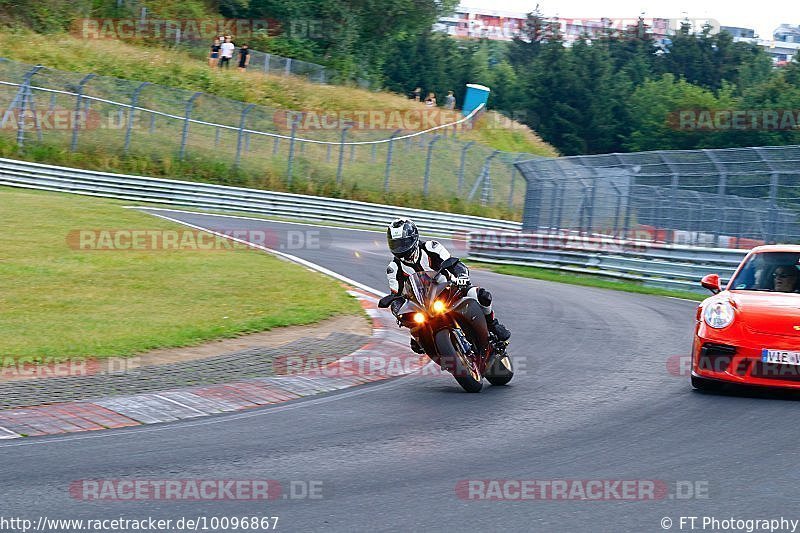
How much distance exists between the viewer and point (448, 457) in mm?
6598

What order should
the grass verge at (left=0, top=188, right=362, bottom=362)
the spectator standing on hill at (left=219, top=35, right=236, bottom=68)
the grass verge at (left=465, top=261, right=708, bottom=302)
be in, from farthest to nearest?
1. the spectator standing on hill at (left=219, top=35, right=236, bottom=68)
2. the grass verge at (left=465, top=261, right=708, bottom=302)
3. the grass verge at (left=0, top=188, right=362, bottom=362)

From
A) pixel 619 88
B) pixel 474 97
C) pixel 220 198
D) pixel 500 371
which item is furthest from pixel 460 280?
pixel 619 88

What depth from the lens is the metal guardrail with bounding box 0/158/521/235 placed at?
1173 inches

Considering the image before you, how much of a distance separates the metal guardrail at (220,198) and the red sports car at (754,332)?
78.4ft

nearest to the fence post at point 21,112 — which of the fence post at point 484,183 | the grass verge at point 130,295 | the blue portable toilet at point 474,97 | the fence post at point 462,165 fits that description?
the grass verge at point 130,295

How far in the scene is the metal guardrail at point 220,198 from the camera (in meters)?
29.8

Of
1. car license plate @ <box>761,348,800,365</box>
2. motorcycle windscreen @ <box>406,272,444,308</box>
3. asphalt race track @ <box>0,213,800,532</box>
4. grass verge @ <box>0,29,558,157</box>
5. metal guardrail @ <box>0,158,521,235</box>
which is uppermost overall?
grass verge @ <box>0,29,558,157</box>

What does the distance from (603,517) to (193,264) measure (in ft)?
42.4

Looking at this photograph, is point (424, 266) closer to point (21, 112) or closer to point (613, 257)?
point (613, 257)

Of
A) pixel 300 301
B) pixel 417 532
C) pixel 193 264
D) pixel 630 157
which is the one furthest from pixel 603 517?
pixel 630 157

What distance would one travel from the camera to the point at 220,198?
33062 mm

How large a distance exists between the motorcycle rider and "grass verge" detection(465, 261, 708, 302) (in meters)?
10.8

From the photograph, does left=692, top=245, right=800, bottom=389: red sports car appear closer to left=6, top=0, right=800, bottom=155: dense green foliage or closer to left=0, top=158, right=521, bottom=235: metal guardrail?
left=0, top=158, right=521, bottom=235: metal guardrail

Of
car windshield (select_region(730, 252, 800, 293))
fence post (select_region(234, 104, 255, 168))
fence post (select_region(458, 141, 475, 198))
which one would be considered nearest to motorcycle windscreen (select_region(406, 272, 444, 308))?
car windshield (select_region(730, 252, 800, 293))
